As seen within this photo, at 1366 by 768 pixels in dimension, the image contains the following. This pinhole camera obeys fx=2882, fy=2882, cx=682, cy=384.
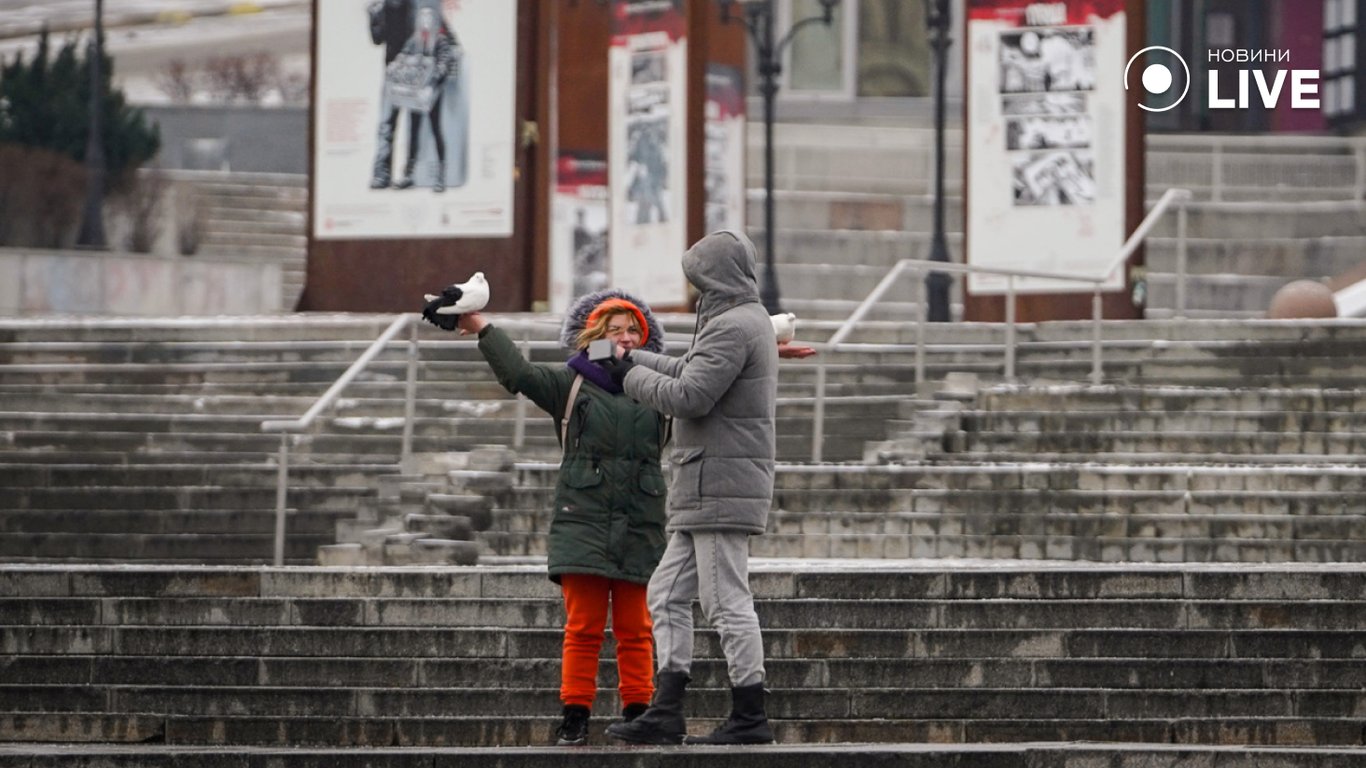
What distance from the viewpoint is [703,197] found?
2127 centimetres

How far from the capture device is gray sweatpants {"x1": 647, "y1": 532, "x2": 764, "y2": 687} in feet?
29.5

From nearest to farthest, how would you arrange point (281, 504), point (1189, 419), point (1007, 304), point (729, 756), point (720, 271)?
point (729, 756) < point (720, 271) < point (281, 504) < point (1189, 419) < point (1007, 304)

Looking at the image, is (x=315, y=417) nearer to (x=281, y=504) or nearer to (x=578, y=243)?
(x=281, y=504)

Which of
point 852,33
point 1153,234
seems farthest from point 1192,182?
point 852,33

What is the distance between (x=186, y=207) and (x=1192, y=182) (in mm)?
11662

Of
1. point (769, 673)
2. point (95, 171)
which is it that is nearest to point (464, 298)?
point (769, 673)

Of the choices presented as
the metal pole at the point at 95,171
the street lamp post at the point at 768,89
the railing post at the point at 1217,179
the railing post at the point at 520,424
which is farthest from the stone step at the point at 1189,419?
the metal pole at the point at 95,171

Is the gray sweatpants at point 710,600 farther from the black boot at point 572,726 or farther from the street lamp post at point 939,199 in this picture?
the street lamp post at point 939,199

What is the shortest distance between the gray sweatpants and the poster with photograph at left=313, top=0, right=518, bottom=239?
12539 mm

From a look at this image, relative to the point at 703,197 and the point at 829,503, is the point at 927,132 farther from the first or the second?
the point at 829,503

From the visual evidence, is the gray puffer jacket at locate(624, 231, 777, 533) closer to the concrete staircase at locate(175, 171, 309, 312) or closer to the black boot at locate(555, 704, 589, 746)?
the black boot at locate(555, 704, 589, 746)

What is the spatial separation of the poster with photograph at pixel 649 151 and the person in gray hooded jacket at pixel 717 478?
12008 mm

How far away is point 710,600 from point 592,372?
0.90 metres

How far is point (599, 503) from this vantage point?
30.5 feet
